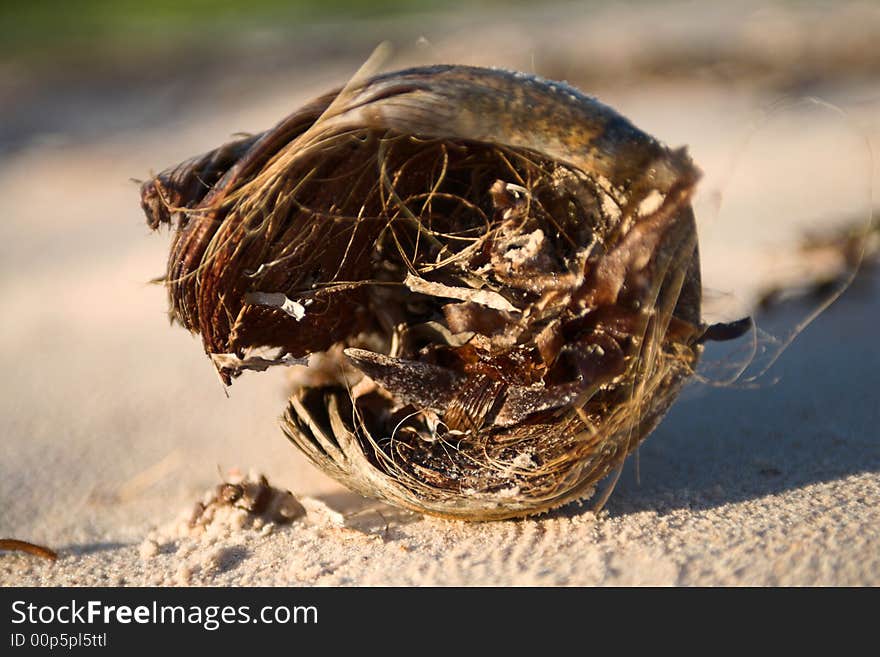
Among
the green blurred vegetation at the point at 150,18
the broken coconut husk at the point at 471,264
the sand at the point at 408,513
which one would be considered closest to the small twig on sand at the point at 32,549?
the sand at the point at 408,513

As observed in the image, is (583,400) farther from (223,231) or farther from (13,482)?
(13,482)

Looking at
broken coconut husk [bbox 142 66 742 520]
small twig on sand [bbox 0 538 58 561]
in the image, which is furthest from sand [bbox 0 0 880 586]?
broken coconut husk [bbox 142 66 742 520]

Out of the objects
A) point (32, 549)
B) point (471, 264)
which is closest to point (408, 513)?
point (471, 264)

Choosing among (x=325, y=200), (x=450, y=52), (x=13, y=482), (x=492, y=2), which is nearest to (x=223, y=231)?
(x=325, y=200)

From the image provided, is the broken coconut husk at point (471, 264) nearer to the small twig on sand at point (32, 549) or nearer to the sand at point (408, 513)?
the sand at point (408, 513)

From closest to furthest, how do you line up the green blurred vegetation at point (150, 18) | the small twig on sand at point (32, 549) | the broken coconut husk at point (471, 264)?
the broken coconut husk at point (471, 264) → the small twig on sand at point (32, 549) → the green blurred vegetation at point (150, 18)

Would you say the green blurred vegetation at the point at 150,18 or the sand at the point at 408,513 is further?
the green blurred vegetation at the point at 150,18

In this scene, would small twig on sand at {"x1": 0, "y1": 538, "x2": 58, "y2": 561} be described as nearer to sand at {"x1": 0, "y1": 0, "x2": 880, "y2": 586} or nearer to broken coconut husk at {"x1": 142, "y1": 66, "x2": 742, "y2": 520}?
sand at {"x1": 0, "y1": 0, "x2": 880, "y2": 586}
